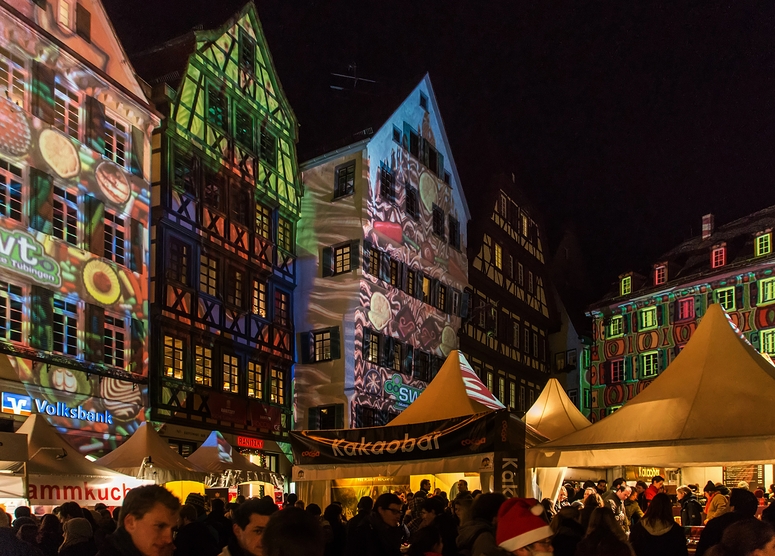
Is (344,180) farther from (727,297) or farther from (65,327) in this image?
(727,297)

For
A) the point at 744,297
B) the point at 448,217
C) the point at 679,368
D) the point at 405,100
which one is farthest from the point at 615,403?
the point at 679,368

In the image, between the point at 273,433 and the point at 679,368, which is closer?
the point at 679,368

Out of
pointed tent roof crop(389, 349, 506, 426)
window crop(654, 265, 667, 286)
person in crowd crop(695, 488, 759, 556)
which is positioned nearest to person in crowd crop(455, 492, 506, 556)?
person in crowd crop(695, 488, 759, 556)

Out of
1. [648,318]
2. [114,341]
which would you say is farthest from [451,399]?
[648,318]

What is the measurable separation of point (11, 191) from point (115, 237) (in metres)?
3.15

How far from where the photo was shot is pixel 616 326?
43.6 m

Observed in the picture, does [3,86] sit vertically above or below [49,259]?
above

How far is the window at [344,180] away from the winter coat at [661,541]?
21.8 metres

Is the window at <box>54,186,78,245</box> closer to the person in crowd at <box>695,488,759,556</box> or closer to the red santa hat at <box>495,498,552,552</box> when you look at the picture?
the person in crowd at <box>695,488,759,556</box>

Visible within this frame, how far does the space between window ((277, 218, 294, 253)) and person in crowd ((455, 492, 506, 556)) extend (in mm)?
21939

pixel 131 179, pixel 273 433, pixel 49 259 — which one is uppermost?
pixel 131 179

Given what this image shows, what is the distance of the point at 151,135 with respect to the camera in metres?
23.0

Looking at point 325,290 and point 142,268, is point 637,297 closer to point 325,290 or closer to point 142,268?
point 325,290

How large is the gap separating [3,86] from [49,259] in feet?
11.1
